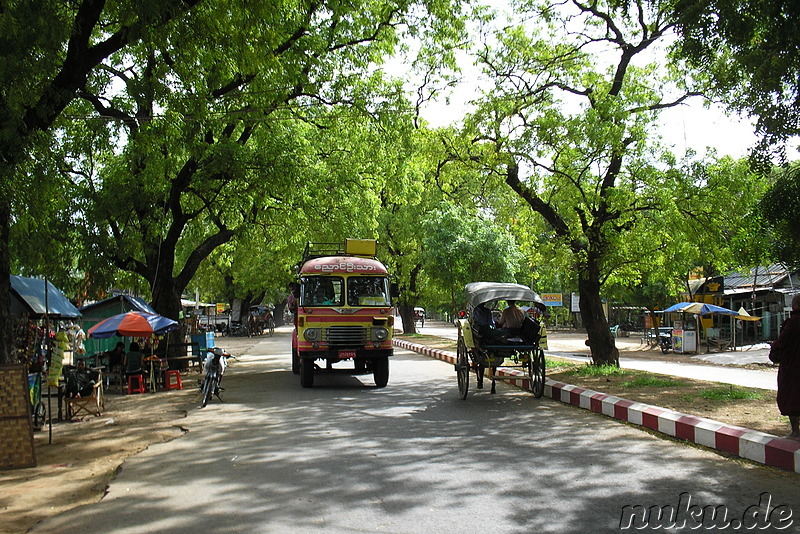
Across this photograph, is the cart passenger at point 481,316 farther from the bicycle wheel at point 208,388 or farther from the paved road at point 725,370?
the paved road at point 725,370

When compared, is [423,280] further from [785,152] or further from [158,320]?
[785,152]

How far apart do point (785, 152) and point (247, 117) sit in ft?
35.0

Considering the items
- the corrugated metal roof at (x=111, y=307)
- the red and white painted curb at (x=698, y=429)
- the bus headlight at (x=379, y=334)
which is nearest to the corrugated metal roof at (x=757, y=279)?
the bus headlight at (x=379, y=334)

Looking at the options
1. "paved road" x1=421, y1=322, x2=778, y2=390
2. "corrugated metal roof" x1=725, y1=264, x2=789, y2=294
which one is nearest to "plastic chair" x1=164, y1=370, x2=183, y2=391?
"paved road" x1=421, y1=322, x2=778, y2=390

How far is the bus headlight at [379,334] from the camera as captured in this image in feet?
49.0

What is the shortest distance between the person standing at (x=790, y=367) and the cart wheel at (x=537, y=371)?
5.06 m

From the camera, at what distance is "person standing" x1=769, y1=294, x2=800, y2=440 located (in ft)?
24.7

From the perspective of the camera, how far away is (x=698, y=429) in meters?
8.35

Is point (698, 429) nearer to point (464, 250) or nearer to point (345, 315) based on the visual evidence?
point (345, 315)

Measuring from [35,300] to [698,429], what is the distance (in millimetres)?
12585

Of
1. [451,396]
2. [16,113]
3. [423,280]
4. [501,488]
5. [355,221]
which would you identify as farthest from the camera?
[423,280]

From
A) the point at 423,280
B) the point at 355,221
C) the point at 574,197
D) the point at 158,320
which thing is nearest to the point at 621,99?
the point at 574,197

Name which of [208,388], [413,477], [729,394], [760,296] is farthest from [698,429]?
[760,296]

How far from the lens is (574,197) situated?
53.8ft
